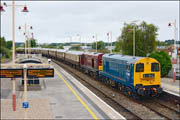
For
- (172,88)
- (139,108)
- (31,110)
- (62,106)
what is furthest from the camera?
(172,88)

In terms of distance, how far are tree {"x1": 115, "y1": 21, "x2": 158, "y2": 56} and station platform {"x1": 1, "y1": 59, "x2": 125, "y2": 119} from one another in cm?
2942

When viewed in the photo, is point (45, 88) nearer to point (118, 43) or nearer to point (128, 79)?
point (128, 79)

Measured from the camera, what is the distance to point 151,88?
20312 millimetres

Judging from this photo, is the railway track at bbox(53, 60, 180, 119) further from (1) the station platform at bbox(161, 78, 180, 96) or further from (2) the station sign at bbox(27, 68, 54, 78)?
(2) the station sign at bbox(27, 68, 54, 78)

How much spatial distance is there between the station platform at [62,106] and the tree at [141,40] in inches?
1158

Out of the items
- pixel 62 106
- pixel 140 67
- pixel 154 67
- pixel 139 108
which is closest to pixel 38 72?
pixel 62 106

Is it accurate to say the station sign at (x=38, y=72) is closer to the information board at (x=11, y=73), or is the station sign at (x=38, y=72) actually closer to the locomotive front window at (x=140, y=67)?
the information board at (x=11, y=73)

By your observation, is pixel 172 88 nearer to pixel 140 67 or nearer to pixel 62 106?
pixel 140 67

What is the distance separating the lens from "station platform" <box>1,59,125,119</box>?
16.0m

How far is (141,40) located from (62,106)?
36.9 meters

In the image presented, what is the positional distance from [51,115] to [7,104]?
15.3ft

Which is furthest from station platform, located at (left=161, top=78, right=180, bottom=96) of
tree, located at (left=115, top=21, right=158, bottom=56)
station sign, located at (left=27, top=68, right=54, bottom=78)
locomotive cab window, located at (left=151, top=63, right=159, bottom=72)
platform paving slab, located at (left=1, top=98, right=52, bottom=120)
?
tree, located at (left=115, top=21, right=158, bottom=56)

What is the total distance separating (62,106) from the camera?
18.2m

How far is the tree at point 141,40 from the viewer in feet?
170
